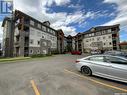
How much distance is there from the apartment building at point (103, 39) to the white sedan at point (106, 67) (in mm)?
45894

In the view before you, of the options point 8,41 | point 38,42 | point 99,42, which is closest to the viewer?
point 8,41

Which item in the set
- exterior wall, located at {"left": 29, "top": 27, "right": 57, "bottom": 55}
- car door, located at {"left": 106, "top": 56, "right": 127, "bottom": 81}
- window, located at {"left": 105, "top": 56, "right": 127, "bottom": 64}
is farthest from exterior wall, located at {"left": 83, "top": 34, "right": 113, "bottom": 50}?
car door, located at {"left": 106, "top": 56, "right": 127, "bottom": 81}

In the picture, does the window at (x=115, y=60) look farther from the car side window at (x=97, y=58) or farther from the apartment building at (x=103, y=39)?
the apartment building at (x=103, y=39)

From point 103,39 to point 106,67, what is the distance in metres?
50.2

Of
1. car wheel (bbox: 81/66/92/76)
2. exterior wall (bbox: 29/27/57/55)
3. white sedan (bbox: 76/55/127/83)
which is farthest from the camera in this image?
exterior wall (bbox: 29/27/57/55)

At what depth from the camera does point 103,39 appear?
52.4m

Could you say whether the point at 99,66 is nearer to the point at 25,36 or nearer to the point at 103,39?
the point at 25,36

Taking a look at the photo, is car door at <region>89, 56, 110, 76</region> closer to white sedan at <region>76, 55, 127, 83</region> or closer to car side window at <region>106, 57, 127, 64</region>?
white sedan at <region>76, 55, 127, 83</region>

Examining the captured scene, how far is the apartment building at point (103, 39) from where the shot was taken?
1875 inches

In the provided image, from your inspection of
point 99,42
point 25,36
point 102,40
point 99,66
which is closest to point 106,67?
point 99,66

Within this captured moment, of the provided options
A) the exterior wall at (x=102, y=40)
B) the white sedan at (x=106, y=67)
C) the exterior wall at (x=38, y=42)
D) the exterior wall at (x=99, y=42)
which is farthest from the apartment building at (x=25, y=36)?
the exterior wall at (x=102, y=40)

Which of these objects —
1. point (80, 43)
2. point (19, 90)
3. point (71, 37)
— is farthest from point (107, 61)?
point (71, 37)

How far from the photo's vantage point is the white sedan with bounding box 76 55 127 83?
546 cm

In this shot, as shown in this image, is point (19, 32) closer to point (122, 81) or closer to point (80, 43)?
point (122, 81)
